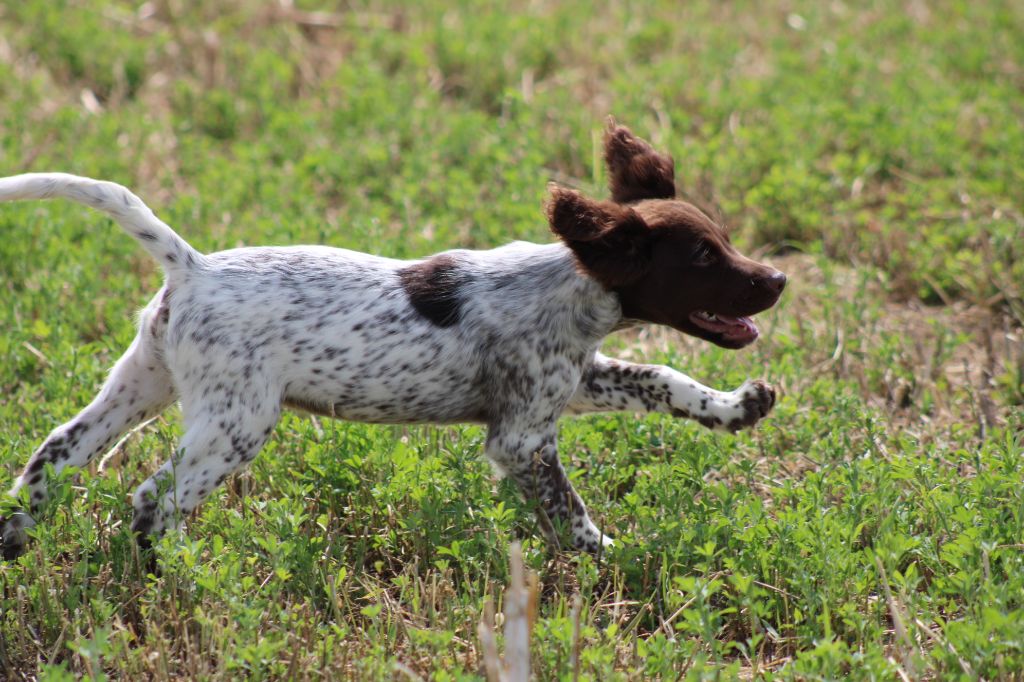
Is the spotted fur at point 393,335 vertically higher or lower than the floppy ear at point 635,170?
lower

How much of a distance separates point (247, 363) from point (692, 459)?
176cm

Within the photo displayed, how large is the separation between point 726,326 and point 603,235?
69 cm

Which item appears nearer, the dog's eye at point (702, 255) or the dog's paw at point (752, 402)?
the dog's eye at point (702, 255)

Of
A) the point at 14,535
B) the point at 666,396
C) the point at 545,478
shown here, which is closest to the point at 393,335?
the point at 545,478

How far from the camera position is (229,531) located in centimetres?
452

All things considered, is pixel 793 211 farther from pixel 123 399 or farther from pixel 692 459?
pixel 123 399

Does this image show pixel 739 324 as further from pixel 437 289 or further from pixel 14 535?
pixel 14 535

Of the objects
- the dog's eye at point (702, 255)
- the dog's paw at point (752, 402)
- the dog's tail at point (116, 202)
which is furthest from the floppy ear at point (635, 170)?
the dog's tail at point (116, 202)

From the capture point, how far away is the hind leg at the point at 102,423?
4645 millimetres

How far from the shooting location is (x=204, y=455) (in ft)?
14.6

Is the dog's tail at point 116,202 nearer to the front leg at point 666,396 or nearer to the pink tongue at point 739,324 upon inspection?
the front leg at point 666,396

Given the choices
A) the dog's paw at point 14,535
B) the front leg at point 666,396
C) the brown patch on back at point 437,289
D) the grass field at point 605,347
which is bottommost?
the dog's paw at point 14,535

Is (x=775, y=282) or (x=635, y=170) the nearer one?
(x=775, y=282)

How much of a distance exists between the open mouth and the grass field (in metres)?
0.54
